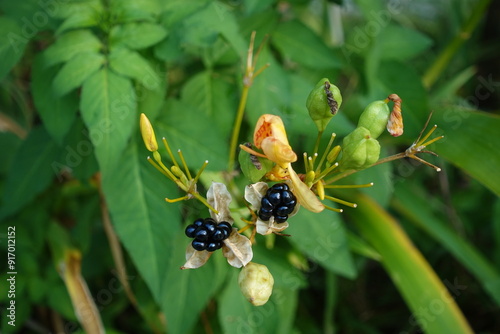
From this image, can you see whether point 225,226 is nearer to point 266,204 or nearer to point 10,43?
point 266,204

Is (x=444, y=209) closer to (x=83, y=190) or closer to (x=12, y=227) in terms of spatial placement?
(x=83, y=190)

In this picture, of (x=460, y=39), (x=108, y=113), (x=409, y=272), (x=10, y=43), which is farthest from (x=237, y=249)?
(x=460, y=39)

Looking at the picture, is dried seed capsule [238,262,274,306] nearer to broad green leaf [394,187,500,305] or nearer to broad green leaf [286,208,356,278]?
broad green leaf [286,208,356,278]

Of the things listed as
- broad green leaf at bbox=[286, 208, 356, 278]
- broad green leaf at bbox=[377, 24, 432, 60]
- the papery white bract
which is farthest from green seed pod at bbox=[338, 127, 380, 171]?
broad green leaf at bbox=[377, 24, 432, 60]

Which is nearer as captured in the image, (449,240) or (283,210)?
(283,210)

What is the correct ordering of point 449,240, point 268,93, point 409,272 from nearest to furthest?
1. point 268,93
2. point 409,272
3. point 449,240

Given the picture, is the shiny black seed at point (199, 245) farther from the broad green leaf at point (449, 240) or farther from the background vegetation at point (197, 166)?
the broad green leaf at point (449, 240)
